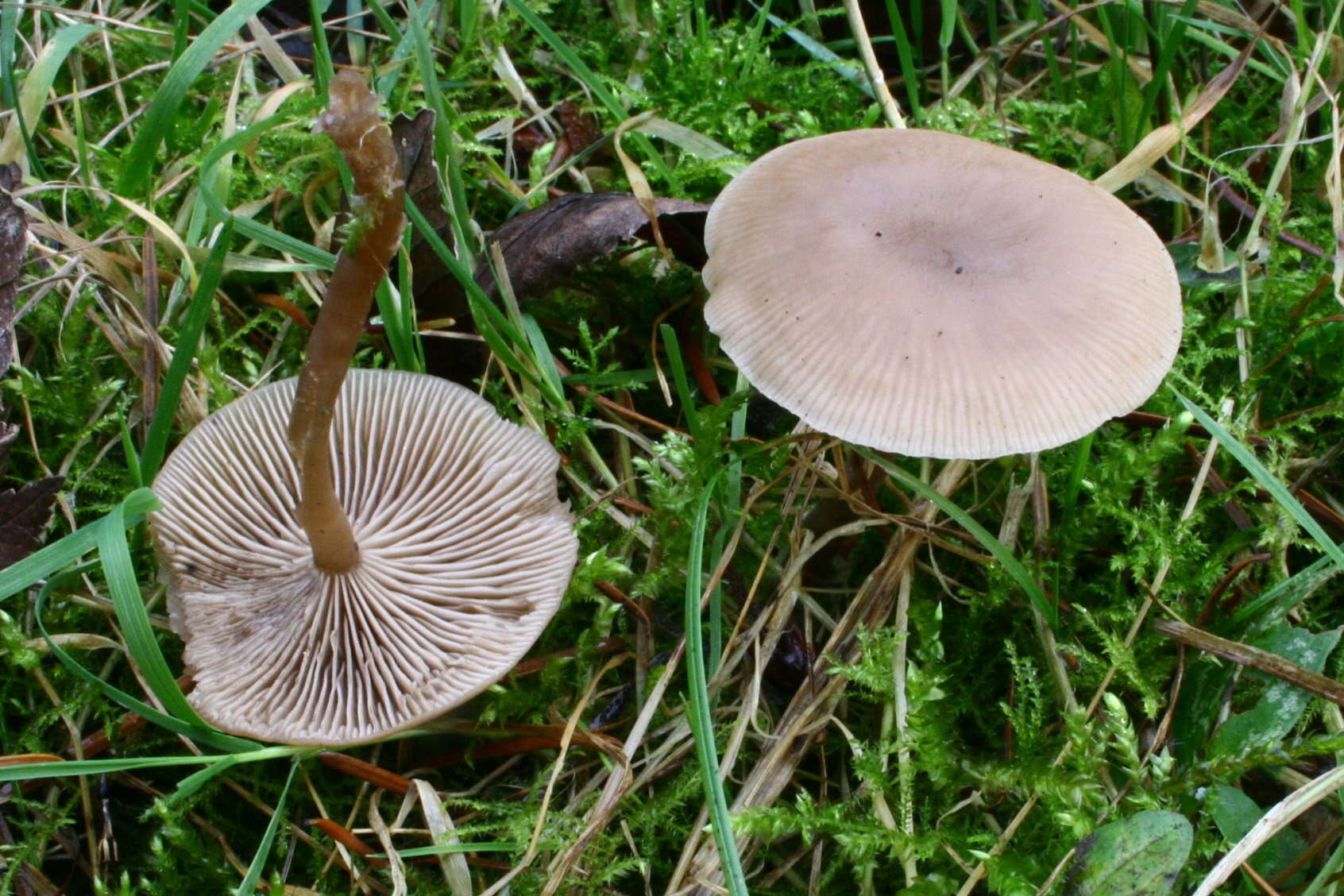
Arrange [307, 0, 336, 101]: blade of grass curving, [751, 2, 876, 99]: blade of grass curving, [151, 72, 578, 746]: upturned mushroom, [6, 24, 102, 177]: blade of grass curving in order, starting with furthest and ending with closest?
[751, 2, 876, 99]: blade of grass curving
[6, 24, 102, 177]: blade of grass curving
[307, 0, 336, 101]: blade of grass curving
[151, 72, 578, 746]: upturned mushroom

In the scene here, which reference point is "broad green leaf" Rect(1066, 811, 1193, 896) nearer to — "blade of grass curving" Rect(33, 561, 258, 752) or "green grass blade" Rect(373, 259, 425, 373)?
"blade of grass curving" Rect(33, 561, 258, 752)

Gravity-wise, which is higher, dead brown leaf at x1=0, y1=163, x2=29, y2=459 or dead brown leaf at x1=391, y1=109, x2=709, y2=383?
dead brown leaf at x1=0, y1=163, x2=29, y2=459

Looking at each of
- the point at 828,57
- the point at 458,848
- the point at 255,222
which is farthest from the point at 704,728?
the point at 828,57

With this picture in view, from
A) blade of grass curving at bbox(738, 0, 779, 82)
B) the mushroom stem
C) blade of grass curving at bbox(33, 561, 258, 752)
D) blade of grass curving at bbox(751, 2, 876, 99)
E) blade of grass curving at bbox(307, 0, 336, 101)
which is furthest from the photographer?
blade of grass curving at bbox(751, 2, 876, 99)

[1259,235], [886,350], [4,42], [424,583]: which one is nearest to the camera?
[886,350]

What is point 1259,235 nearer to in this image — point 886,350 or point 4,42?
point 886,350

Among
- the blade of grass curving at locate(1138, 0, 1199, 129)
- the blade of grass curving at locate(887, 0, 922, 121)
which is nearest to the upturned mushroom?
the blade of grass curving at locate(887, 0, 922, 121)

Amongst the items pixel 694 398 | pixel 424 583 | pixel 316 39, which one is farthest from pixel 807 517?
pixel 316 39
